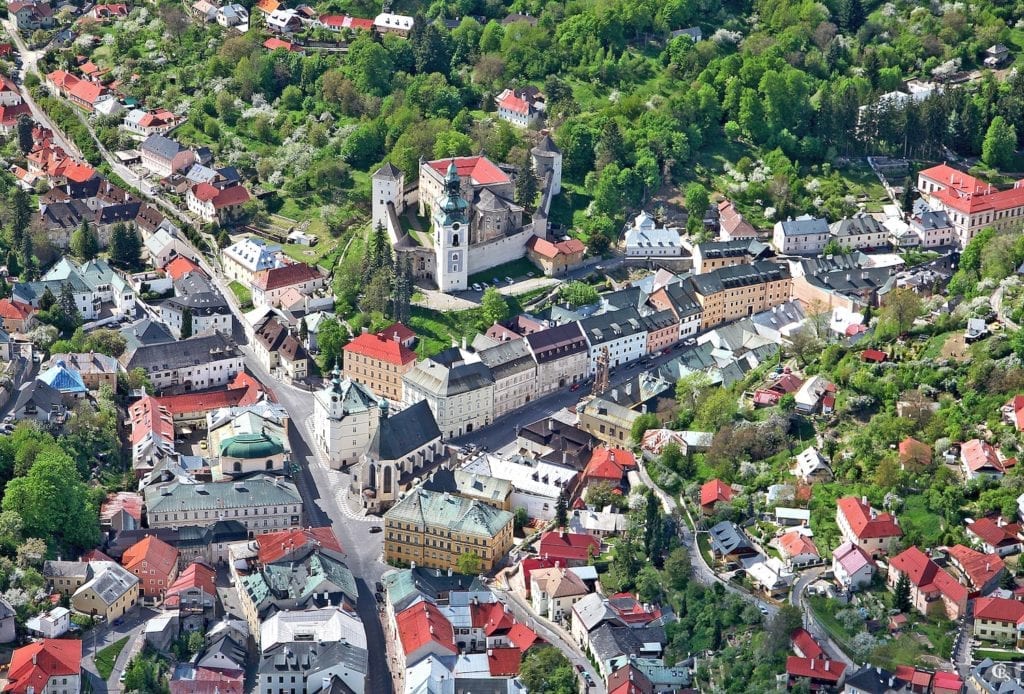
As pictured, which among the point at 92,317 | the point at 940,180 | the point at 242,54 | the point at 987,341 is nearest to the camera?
the point at 987,341

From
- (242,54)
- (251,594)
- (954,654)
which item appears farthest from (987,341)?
(242,54)

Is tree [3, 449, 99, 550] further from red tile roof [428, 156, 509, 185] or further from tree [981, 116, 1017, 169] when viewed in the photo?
tree [981, 116, 1017, 169]

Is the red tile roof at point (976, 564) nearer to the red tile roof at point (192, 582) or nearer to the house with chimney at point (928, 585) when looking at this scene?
the house with chimney at point (928, 585)

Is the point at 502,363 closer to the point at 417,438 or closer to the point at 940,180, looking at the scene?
the point at 417,438

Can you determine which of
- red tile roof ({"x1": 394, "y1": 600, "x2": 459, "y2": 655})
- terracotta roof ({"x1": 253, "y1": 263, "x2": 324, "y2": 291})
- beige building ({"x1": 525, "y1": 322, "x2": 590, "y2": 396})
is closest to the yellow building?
red tile roof ({"x1": 394, "y1": 600, "x2": 459, "y2": 655})

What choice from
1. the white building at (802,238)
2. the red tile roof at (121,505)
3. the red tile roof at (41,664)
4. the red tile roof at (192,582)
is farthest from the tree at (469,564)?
the white building at (802,238)
